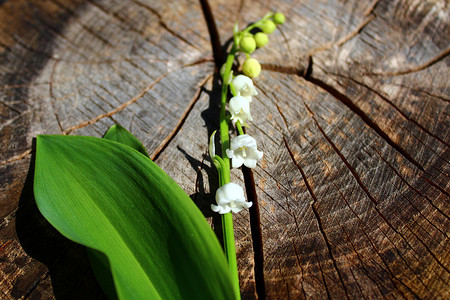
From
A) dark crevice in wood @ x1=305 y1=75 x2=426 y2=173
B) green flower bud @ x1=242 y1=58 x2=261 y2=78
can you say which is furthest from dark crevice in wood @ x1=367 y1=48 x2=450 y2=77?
green flower bud @ x1=242 y1=58 x2=261 y2=78

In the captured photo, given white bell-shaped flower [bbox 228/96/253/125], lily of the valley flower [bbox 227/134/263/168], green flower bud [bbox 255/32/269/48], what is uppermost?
green flower bud [bbox 255/32/269/48]

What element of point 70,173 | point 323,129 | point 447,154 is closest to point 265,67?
point 323,129

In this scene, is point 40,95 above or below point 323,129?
below

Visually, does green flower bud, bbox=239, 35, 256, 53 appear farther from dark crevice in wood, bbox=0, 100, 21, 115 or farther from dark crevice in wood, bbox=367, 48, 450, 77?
dark crevice in wood, bbox=0, 100, 21, 115

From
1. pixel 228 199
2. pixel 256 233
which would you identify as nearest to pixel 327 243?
pixel 256 233

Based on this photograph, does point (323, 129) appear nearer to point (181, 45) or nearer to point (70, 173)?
point (181, 45)

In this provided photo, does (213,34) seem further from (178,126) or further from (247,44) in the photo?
(178,126)
